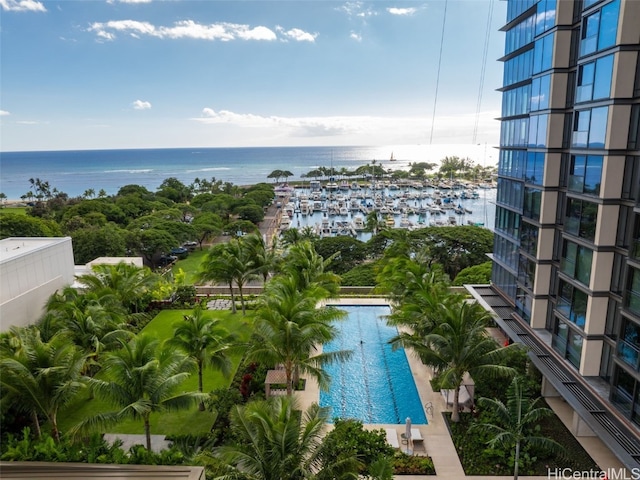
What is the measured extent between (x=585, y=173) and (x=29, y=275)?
79.6 feet

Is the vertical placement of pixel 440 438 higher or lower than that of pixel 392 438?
lower

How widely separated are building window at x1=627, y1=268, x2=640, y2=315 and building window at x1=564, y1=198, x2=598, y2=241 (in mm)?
2098

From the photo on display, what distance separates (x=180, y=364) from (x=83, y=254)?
28.9m

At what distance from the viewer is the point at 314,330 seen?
47.7 ft

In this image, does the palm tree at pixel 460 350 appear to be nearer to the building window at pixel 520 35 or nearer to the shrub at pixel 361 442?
the shrub at pixel 361 442

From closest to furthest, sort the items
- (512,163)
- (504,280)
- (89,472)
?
(89,472)
(512,163)
(504,280)

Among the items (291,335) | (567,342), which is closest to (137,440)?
(291,335)

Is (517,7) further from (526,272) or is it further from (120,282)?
(120,282)

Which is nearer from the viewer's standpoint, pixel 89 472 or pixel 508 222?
pixel 89 472

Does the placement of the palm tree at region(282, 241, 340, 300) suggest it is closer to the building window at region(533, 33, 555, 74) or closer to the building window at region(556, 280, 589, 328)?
the building window at region(556, 280, 589, 328)

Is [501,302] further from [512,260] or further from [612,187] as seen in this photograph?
[612,187]

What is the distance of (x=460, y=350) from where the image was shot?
15.2 meters

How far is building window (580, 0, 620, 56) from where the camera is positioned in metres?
13.5

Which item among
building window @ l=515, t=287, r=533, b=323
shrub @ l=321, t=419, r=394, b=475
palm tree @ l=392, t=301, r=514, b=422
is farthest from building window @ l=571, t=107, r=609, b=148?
shrub @ l=321, t=419, r=394, b=475
